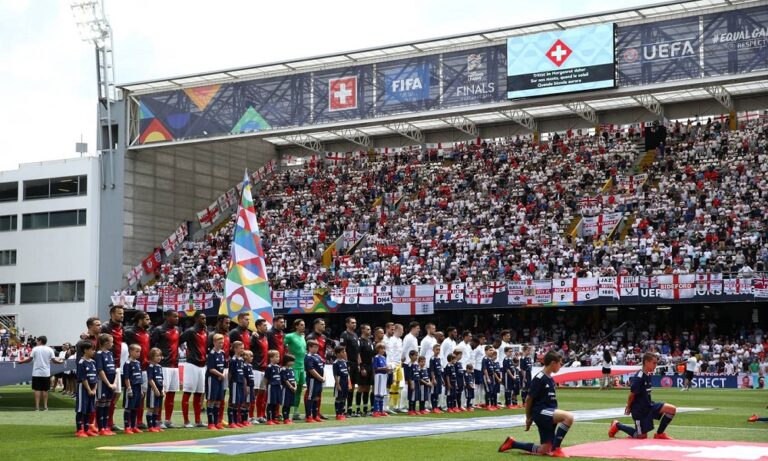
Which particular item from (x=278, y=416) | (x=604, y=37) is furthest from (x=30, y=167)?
(x=278, y=416)

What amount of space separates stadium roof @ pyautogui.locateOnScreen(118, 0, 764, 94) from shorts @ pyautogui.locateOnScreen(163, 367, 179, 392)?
25.7 metres

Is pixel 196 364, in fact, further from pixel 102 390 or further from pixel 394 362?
pixel 394 362

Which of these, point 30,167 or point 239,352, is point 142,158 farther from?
point 239,352

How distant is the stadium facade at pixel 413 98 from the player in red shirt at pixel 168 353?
24.6 meters

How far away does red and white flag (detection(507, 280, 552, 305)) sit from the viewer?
39.2 meters

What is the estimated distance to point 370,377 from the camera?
21.0 m

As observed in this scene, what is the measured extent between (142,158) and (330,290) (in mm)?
13477

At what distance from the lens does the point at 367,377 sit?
2091 cm

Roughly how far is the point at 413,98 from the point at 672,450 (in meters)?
30.1

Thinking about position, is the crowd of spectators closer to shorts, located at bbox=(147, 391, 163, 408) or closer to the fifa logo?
the fifa logo

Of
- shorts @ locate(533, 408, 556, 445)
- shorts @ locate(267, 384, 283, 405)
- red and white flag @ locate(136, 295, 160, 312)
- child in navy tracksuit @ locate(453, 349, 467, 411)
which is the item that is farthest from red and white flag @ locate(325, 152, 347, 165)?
shorts @ locate(533, 408, 556, 445)

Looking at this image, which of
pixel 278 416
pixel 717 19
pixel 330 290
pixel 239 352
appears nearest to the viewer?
pixel 239 352

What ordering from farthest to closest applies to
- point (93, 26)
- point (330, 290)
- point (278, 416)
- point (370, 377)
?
point (93, 26) < point (330, 290) < point (370, 377) < point (278, 416)

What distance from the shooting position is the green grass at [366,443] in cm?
1262
